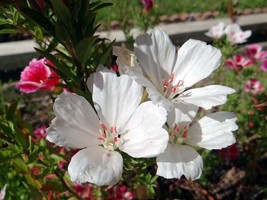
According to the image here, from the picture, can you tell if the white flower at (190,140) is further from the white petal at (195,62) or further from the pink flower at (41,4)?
the pink flower at (41,4)

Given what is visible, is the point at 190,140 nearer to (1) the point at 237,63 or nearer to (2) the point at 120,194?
(2) the point at 120,194

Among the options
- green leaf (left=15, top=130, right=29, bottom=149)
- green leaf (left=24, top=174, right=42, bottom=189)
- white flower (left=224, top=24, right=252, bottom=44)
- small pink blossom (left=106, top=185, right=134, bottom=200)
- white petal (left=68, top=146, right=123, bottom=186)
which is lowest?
small pink blossom (left=106, top=185, right=134, bottom=200)

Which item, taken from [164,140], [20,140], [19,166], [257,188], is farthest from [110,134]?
[257,188]

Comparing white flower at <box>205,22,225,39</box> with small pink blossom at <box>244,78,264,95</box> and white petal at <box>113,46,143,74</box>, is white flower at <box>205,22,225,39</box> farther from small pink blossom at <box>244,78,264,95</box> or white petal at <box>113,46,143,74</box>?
Result: white petal at <box>113,46,143,74</box>

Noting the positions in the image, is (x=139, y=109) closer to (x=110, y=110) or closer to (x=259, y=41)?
(x=110, y=110)

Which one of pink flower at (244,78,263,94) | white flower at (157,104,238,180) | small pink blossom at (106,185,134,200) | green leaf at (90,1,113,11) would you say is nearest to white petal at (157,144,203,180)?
white flower at (157,104,238,180)

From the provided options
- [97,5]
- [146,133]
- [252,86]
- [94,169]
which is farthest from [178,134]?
[252,86]
